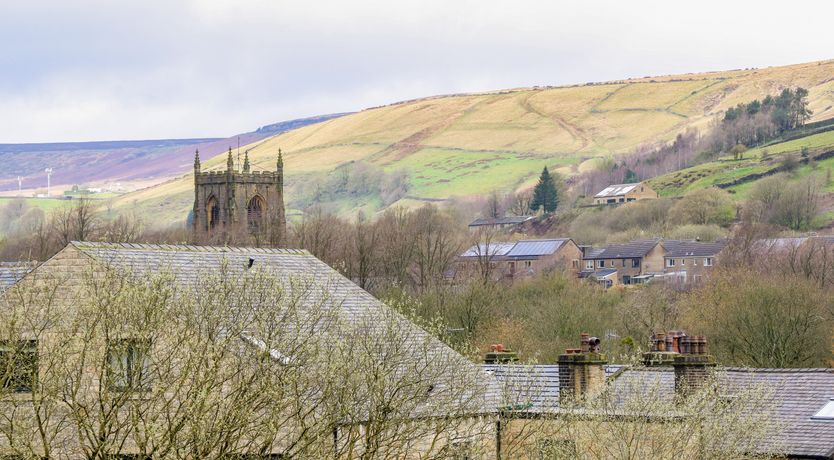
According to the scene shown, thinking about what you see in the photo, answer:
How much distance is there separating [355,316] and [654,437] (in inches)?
Result: 256

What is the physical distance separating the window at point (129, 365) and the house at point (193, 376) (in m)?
0.04

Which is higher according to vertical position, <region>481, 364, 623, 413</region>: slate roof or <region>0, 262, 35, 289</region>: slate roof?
<region>0, 262, 35, 289</region>: slate roof

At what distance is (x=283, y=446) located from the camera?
2619cm

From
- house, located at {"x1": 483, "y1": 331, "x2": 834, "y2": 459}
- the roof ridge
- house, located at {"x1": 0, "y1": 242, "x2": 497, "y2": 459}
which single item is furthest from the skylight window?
the roof ridge

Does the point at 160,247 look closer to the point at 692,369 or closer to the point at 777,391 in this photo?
the point at 692,369

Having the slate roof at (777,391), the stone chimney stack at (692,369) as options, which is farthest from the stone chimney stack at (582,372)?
the stone chimney stack at (692,369)

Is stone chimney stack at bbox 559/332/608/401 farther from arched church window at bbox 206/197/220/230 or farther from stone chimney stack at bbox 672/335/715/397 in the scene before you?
arched church window at bbox 206/197/220/230

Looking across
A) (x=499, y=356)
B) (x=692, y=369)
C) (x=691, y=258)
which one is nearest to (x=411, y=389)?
(x=692, y=369)

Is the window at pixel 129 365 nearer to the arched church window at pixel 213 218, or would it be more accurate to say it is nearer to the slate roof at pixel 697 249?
the slate roof at pixel 697 249

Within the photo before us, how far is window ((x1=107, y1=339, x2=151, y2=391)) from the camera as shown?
2389 centimetres

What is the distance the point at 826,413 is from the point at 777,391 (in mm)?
1856

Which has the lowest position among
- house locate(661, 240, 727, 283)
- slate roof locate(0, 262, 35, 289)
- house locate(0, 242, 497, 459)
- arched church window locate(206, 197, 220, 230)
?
house locate(661, 240, 727, 283)

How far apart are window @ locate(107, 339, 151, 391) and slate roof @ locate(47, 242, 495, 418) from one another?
5.43 feet

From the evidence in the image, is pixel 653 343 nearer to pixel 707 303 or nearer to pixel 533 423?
pixel 533 423
